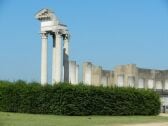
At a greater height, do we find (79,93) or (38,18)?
(38,18)

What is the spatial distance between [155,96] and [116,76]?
24259 millimetres

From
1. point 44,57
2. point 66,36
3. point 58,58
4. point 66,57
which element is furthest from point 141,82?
point 58,58

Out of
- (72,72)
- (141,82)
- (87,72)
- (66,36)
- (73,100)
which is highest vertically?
(66,36)

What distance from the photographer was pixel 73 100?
31000mm

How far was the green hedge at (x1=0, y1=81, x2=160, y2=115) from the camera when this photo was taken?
31031mm

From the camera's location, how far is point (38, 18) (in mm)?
44406

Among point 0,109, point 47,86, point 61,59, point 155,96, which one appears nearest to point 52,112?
point 47,86

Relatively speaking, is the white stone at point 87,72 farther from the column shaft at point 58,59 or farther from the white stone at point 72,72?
the column shaft at point 58,59

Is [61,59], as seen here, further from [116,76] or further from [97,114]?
[116,76]

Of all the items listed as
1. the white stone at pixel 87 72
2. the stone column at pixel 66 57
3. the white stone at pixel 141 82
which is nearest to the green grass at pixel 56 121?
the stone column at pixel 66 57

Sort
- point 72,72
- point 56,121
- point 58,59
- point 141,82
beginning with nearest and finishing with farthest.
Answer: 1. point 56,121
2. point 58,59
3. point 72,72
4. point 141,82

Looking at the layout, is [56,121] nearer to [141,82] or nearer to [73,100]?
[73,100]

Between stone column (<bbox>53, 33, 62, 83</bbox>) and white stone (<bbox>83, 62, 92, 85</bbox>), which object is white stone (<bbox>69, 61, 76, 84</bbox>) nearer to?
stone column (<bbox>53, 33, 62, 83</bbox>)

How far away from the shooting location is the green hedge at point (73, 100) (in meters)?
31.0
